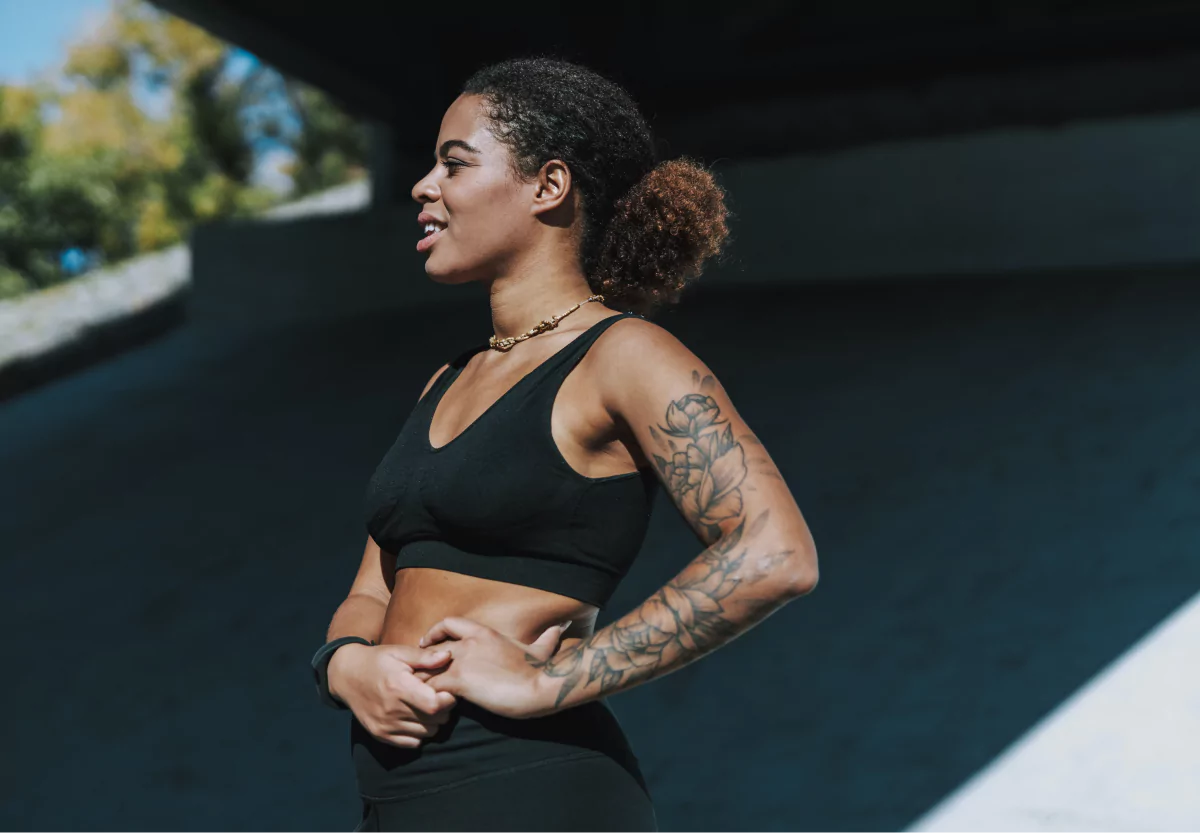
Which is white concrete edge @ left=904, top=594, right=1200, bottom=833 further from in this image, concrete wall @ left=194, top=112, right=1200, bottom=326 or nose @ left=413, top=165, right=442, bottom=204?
concrete wall @ left=194, top=112, right=1200, bottom=326

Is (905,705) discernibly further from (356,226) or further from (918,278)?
(356,226)

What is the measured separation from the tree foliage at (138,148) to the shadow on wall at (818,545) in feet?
56.3

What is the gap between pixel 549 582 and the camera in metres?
1.83

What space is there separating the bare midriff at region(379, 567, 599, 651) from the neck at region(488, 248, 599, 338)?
42 centimetres

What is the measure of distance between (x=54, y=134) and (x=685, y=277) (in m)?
38.5

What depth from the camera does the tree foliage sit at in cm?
2556

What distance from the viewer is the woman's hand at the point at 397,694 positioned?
1.77 meters

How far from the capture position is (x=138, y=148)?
3450 centimetres

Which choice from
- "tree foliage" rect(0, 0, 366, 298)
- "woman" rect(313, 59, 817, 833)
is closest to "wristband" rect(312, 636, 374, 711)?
"woman" rect(313, 59, 817, 833)

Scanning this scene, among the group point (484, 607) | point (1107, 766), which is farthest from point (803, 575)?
point (1107, 766)

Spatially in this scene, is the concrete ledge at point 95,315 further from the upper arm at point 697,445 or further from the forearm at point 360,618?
the upper arm at point 697,445

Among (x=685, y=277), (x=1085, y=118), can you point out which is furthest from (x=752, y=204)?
(x=685, y=277)

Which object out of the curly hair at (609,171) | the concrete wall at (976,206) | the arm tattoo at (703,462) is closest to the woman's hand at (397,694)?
the arm tattoo at (703,462)

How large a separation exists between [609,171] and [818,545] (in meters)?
4.33
